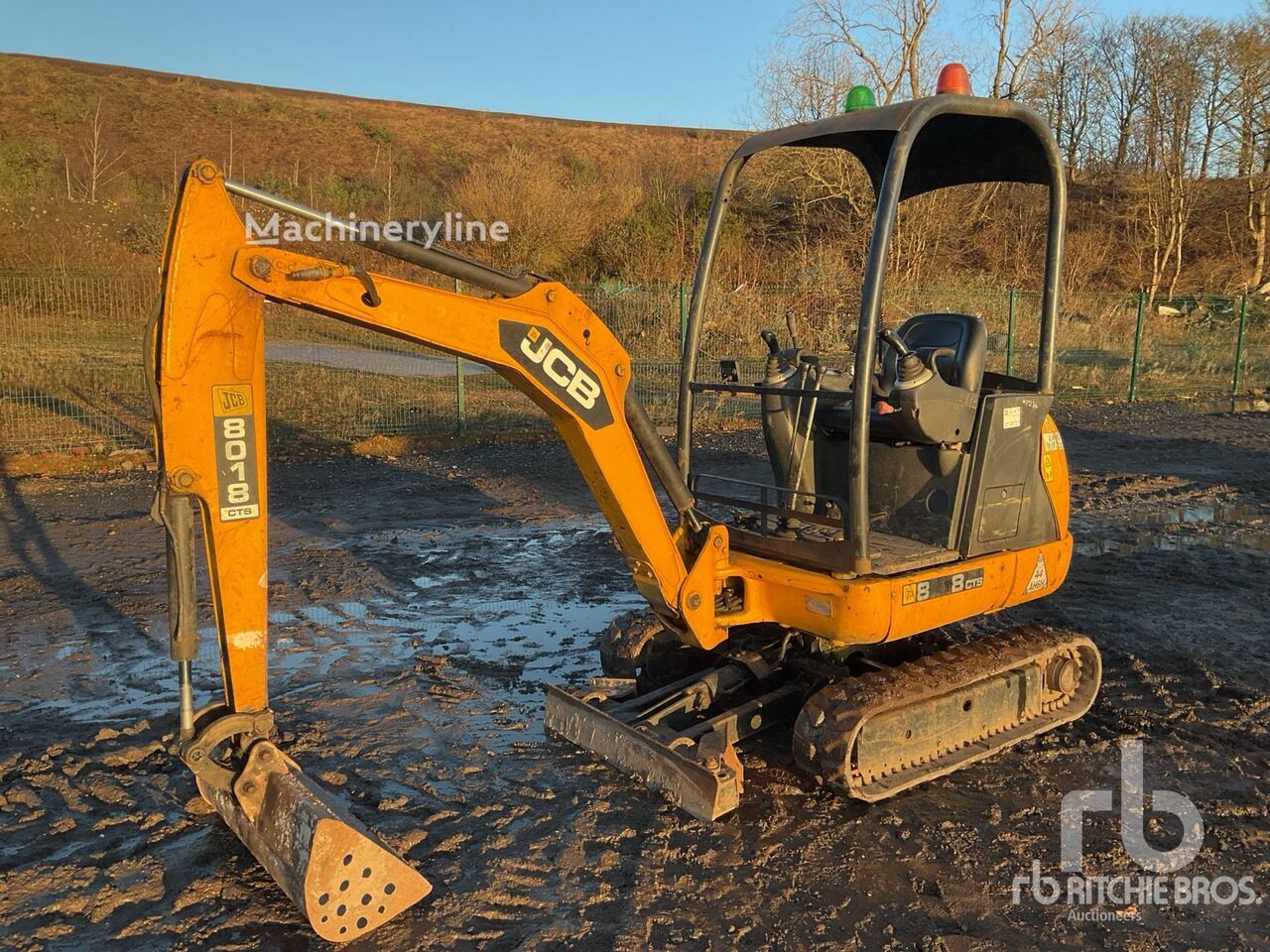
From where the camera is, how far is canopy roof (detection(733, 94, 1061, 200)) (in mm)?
3980

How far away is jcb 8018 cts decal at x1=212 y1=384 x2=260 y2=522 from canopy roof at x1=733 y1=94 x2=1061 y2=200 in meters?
2.59

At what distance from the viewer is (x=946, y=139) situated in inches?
185

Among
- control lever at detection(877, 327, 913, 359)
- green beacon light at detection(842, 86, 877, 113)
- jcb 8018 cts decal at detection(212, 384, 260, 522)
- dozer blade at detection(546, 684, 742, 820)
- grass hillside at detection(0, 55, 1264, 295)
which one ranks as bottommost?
dozer blade at detection(546, 684, 742, 820)

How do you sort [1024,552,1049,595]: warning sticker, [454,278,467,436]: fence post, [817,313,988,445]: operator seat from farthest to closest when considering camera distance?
[454,278,467,436]: fence post
[1024,552,1049,595]: warning sticker
[817,313,988,445]: operator seat

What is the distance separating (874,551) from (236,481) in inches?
101

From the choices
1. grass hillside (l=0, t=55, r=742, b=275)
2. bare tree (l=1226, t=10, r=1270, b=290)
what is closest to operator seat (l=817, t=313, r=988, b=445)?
grass hillside (l=0, t=55, r=742, b=275)

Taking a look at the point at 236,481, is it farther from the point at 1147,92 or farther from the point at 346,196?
the point at 1147,92

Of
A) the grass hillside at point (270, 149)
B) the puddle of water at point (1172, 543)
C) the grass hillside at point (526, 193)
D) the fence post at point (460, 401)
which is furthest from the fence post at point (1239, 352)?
the grass hillside at point (270, 149)

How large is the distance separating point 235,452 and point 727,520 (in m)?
2.47

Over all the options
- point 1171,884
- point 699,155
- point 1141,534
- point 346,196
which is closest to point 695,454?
point 1141,534

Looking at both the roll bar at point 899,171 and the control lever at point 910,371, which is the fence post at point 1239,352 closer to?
the roll bar at point 899,171

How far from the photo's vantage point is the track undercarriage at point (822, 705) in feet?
13.2

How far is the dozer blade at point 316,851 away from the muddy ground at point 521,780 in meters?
0.11

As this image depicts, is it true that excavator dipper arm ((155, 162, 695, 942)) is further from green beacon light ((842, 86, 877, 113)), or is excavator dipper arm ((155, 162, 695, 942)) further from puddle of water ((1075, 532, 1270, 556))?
puddle of water ((1075, 532, 1270, 556))
